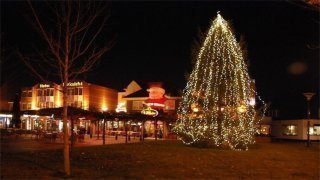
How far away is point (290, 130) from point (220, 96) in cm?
3280

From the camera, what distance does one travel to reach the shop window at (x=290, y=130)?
53.9 m

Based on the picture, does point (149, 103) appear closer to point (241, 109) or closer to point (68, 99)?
point (68, 99)

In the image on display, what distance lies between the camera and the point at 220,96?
86.7 ft

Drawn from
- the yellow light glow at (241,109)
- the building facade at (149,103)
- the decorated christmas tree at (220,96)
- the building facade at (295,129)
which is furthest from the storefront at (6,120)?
the building facade at (295,129)

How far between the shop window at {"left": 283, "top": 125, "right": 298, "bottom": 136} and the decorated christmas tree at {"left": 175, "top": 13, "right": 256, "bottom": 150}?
2953 centimetres

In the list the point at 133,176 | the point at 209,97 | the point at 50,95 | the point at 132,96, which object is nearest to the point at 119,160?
the point at 133,176

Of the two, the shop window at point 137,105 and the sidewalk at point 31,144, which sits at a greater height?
the shop window at point 137,105

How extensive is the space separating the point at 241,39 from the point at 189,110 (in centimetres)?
604

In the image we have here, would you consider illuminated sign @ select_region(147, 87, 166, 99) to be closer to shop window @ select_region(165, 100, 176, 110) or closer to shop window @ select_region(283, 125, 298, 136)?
shop window @ select_region(165, 100, 176, 110)

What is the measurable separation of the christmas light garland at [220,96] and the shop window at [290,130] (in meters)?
29.5

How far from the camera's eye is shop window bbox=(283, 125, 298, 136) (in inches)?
2121

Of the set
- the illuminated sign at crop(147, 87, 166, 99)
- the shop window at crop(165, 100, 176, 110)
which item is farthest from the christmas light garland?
the shop window at crop(165, 100, 176, 110)

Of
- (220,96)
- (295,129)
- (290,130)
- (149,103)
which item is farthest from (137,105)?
(220,96)

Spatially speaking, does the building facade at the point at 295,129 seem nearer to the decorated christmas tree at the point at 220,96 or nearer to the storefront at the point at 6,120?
the decorated christmas tree at the point at 220,96
